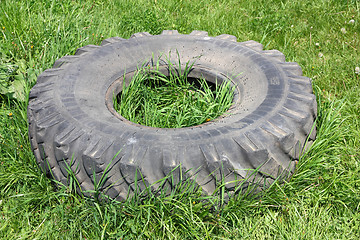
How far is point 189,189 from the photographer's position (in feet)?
6.61

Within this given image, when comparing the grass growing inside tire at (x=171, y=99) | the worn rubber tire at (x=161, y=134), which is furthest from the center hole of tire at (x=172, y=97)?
the worn rubber tire at (x=161, y=134)

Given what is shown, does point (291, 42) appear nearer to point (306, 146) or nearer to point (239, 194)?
point (306, 146)

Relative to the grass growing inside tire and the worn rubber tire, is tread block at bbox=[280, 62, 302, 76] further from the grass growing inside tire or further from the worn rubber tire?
the grass growing inside tire

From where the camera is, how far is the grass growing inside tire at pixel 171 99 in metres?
2.65

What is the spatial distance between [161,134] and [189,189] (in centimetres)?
32

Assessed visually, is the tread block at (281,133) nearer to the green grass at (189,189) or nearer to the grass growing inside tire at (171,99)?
the green grass at (189,189)

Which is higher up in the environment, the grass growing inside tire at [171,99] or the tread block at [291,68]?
the tread block at [291,68]

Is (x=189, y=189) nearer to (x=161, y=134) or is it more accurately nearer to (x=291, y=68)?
(x=161, y=134)

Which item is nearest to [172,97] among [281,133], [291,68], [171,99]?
[171,99]

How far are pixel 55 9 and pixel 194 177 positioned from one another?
268 centimetres

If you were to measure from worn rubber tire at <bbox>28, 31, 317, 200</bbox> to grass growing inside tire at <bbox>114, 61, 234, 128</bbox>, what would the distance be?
0.39 ft

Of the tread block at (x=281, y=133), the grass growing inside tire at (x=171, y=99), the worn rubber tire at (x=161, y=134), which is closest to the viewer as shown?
the worn rubber tire at (x=161, y=134)

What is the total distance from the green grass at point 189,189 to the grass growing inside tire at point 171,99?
0.66 m

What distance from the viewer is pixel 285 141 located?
214 centimetres
